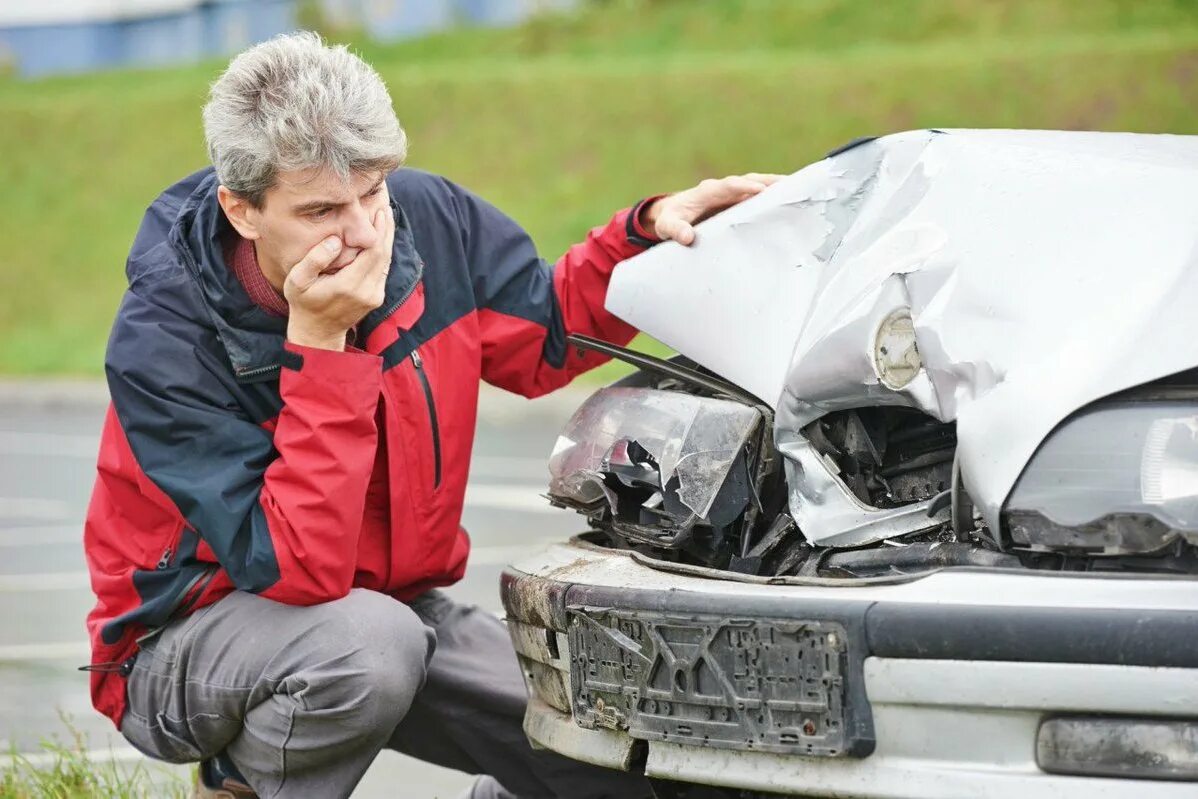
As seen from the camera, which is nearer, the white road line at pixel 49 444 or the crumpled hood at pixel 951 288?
the crumpled hood at pixel 951 288

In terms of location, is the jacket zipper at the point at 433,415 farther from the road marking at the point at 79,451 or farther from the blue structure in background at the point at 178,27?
the blue structure in background at the point at 178,27

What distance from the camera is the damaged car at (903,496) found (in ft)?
7.98

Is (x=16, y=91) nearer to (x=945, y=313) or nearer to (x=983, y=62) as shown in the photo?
(x=983, y=62)

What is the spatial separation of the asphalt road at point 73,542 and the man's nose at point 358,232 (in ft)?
5.18

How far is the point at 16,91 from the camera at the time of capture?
28297 millimetres

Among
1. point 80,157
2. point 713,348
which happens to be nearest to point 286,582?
point 713,348

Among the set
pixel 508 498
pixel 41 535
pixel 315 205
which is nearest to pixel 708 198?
pixel 315 205

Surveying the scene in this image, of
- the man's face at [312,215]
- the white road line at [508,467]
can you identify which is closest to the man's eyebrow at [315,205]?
the man's face at [312,215]

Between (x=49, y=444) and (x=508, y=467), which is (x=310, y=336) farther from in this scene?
(x=49, y=444)

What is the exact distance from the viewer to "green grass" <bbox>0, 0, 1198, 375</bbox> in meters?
19.1

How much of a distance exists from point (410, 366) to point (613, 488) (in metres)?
0.49

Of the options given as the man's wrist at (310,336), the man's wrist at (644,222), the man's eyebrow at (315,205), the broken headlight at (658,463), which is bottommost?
the broken headlight at (658,463)

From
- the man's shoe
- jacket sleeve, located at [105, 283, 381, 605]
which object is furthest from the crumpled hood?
the man's shoe

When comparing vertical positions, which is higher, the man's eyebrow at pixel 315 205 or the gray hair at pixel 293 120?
the gray hair at pixel 293 120
